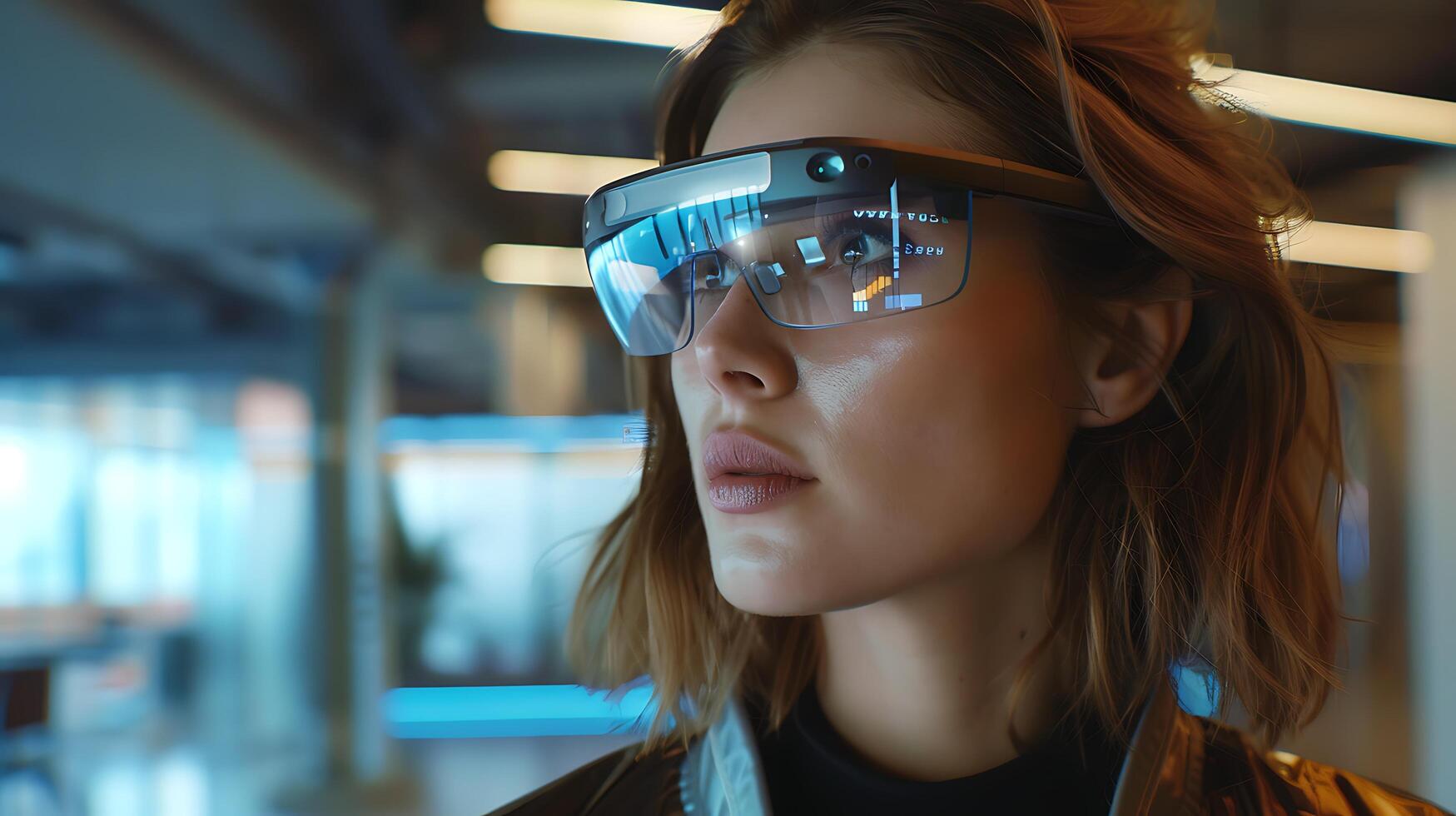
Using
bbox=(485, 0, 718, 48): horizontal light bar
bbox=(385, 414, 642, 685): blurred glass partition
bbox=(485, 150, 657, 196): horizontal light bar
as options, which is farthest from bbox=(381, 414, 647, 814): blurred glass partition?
bbox=(485, 0, 718, 48): horizontal light bar

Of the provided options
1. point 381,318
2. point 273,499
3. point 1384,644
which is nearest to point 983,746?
point 1384,644

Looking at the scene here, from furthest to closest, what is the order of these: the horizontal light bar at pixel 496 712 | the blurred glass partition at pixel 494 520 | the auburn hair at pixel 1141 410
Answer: the blurred glass partition at pixel 494 520, the horizontal light bar at pixel 496 712, the auburn hair at pixel 1141 410

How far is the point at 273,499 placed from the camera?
7.07 m

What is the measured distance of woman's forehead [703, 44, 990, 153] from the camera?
34.2 inches

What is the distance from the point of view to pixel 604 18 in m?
3.30

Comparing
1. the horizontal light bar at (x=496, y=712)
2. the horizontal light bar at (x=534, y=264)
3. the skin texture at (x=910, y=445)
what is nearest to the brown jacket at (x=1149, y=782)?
the skin texture at (x=910, y=445)

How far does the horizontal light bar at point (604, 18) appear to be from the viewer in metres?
3.22

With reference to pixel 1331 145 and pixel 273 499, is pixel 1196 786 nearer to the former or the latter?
pixel 1331 145

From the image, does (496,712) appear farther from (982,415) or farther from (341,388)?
(982,415)

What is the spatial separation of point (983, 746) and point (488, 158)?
5.03 m

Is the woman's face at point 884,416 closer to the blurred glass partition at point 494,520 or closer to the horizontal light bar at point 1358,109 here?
the horizontal light bar at point 1358,109

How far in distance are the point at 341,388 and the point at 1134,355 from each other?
5996 millimetres

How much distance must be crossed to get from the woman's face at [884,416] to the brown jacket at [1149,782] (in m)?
0.24

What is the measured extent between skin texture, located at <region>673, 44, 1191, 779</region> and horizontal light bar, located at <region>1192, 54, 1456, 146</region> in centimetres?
254
